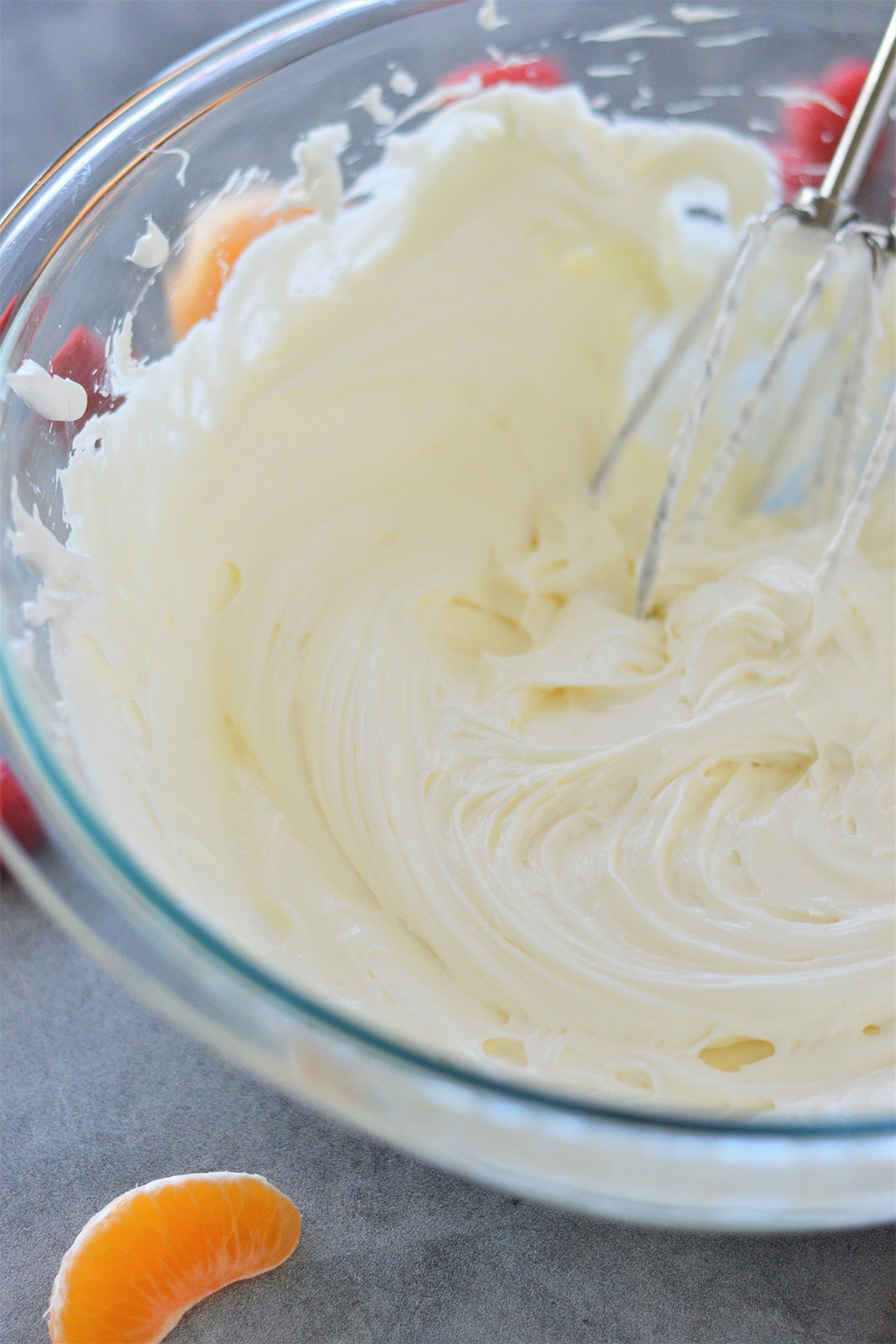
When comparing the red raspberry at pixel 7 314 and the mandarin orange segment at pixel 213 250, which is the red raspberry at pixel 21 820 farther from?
the mandarin orange segment at pixel 213 250

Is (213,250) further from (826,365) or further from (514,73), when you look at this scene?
(826,365)

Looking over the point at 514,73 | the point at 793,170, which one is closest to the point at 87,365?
the point at 514,73

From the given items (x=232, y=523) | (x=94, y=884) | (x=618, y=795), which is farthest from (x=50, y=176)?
(x=618, y=795)

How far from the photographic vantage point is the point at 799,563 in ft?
3.84

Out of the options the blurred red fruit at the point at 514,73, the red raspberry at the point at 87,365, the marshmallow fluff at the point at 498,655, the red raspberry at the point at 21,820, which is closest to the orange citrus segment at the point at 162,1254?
the marshmallow fluff at the point at 498,655

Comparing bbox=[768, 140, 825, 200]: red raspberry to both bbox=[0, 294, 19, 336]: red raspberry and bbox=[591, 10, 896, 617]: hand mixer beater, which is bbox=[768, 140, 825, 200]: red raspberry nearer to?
bbox=[591, 10, 896, 617]: hand mixer beater

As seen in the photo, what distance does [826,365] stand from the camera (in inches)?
48.6

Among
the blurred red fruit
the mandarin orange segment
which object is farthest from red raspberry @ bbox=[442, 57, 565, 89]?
the mandarin orange segment

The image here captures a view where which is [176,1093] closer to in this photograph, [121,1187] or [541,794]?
[121,1187]

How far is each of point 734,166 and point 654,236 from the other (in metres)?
0.11

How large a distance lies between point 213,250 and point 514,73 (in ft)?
1.19

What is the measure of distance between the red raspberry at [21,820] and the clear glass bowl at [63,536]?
1 centimetres

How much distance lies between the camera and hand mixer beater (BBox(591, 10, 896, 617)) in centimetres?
104

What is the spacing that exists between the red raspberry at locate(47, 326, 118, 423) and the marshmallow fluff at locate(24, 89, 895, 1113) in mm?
24
